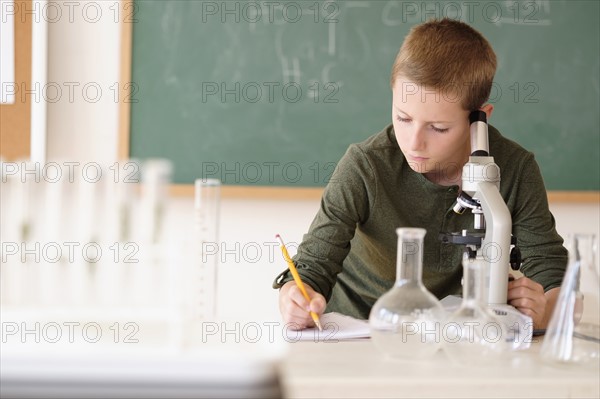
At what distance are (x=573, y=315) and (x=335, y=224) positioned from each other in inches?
22.0

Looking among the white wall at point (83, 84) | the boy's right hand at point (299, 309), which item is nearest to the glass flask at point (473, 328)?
the boy's right hand at point (299, 309)

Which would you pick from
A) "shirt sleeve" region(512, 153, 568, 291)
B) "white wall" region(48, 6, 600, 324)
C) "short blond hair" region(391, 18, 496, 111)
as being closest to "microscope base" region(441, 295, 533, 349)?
"shirt sleeve" region(512, 153, 568, 291)

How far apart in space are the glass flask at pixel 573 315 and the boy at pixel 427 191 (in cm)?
20

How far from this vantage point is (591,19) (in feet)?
9.17

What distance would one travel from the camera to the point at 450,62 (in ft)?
5.06

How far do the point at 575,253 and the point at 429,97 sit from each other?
19.6 inches

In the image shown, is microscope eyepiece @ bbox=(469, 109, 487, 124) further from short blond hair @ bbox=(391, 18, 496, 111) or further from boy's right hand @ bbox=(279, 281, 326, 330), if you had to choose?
boy's right hand @ bbox=(279, 281, 326, 330)

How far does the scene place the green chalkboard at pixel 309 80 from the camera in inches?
106

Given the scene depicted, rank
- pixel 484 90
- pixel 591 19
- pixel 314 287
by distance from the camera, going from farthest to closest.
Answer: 1. pixel 591 19
2. pixel 484 90
3. pixel 314 287

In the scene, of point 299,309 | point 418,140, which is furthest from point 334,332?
point 418,140

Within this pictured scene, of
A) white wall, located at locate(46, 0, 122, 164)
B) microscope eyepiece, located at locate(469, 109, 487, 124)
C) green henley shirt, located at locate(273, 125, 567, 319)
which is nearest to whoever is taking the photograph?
microscope eyepiece, located at locate(469, 109, 487, 124)

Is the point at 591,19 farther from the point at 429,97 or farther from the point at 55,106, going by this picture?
the point at 55,106

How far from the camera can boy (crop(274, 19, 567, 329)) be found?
1509mm

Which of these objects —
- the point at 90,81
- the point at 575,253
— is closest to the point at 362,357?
the point at 575,253
